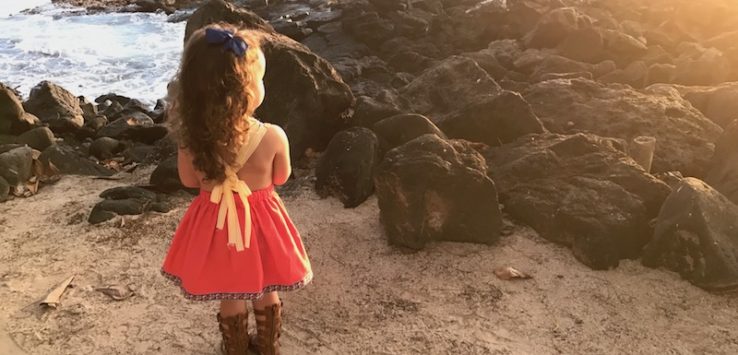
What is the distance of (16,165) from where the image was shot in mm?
6152

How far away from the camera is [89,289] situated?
4.63 meters

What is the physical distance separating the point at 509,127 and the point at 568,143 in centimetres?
71

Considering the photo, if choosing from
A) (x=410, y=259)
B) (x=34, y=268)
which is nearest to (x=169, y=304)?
(x=34, y=268)

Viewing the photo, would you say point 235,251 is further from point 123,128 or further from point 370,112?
point 123,128

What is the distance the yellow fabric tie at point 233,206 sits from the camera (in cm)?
318

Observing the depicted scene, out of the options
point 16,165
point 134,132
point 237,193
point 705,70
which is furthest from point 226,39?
point 705,70

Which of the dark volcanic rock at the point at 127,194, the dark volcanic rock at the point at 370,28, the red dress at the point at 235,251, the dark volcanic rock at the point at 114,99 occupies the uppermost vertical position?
the red dress at the point at 235,251

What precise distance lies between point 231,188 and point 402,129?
10.4 ft

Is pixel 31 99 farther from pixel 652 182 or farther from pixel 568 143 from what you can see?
pixel 652 182

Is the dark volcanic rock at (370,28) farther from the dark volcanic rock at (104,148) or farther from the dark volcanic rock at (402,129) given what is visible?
the dark volcanic rock at (402,129)

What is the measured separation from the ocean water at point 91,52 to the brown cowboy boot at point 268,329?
833 centimetres

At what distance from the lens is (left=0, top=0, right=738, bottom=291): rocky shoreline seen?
4969 mm

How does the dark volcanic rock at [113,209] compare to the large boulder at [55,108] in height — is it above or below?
above

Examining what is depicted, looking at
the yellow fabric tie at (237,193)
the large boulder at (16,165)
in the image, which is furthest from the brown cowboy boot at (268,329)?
the large boulder at (16,165)
